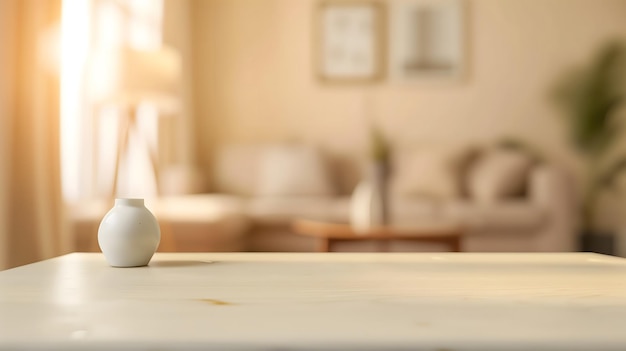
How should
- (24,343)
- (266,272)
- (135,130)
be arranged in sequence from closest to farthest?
(24,343)
(266,272)
(135,130)

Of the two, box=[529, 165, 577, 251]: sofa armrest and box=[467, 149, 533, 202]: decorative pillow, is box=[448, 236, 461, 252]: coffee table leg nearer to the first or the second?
box=[529, 165, 577, 251]: sofa armrest

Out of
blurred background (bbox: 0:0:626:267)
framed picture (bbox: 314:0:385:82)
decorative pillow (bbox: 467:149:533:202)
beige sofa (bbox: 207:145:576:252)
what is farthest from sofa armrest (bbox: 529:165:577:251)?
framed picture (bbox: 314:0:385:82)

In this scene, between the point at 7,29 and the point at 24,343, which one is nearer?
the point at 24,343

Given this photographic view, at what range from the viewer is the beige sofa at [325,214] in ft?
10.7

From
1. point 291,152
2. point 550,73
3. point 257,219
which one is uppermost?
point 550,73

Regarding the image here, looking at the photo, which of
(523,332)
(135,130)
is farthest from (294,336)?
(135,130)

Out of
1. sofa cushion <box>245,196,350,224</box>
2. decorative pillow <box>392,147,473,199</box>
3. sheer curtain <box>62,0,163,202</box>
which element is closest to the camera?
sheer curtain <box>62,0,163,202</box>

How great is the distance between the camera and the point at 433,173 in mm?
4281

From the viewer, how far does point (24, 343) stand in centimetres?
62

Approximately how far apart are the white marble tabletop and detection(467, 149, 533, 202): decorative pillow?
111 inches

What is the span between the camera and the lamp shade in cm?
308

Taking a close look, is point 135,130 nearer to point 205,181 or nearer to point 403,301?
point 205,181

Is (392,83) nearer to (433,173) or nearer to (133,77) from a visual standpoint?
(433,173)

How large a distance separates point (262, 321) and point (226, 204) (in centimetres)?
317
